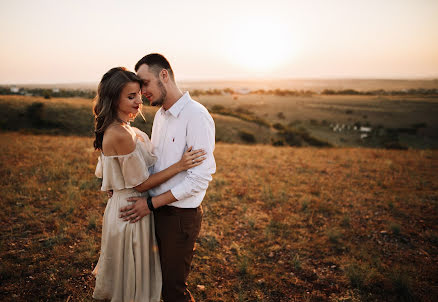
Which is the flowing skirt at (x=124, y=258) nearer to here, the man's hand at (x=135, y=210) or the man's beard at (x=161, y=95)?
the man's hand at (x=135, y=210)

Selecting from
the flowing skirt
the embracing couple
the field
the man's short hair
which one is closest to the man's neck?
the embracing couple

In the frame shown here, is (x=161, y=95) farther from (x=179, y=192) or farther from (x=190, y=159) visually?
(x=179, y=192)

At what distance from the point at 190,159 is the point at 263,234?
13.4 ft

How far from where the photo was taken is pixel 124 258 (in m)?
2.52

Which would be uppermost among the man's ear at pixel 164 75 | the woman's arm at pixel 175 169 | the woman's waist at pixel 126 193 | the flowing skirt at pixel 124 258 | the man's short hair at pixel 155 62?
the man's short hair at pixel 155 62

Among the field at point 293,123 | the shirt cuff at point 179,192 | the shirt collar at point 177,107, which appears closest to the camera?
the shirt cuff at point 179,192

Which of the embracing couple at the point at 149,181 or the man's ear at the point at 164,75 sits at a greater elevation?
the man's ear at the point at 164,75

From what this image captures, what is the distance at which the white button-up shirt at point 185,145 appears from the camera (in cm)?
240

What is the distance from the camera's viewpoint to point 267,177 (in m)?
9.55

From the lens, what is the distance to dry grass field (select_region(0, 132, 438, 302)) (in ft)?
13.0

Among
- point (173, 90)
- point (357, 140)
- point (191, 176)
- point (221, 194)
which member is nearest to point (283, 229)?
point (221, 194)

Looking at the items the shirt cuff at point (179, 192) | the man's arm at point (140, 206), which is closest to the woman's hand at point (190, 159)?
the shirt cuff at point (179, 192)

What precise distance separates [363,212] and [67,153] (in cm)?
1184

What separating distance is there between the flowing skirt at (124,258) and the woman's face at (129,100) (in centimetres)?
83
